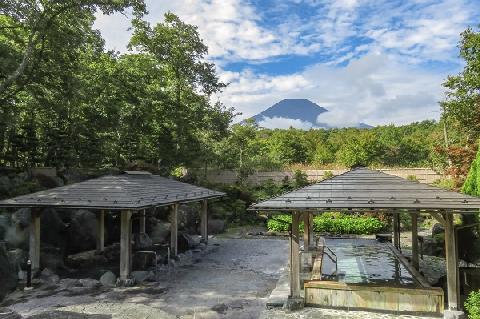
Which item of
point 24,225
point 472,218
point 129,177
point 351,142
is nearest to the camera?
point 472,218

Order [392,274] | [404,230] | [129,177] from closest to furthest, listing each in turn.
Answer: [392,274] < [129,177] < [404,230]

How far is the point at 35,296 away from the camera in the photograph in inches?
432

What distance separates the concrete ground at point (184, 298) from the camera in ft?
30.5

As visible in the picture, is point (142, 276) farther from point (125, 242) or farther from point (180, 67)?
point (180, 67)

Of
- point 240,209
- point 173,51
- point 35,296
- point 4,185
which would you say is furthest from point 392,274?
point 173,51

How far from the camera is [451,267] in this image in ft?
29.0

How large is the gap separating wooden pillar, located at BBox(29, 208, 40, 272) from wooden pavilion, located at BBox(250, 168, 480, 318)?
313 inches

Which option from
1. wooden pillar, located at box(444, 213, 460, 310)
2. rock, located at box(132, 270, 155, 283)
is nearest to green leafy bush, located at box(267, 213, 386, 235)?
rock, located at box(132, 270, 155, 283)

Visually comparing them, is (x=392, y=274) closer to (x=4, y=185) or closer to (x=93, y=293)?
(x=93, y=293)

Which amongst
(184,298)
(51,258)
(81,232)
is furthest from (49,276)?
(184,298)

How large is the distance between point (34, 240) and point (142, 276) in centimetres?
386

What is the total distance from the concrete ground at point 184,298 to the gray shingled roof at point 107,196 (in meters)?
2.55

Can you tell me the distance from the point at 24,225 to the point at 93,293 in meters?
4.65

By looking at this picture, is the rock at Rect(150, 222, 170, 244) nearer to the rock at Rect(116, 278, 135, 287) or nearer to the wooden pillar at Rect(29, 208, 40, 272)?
the wooden pillar at Rect(29, 208, 40, 272)
